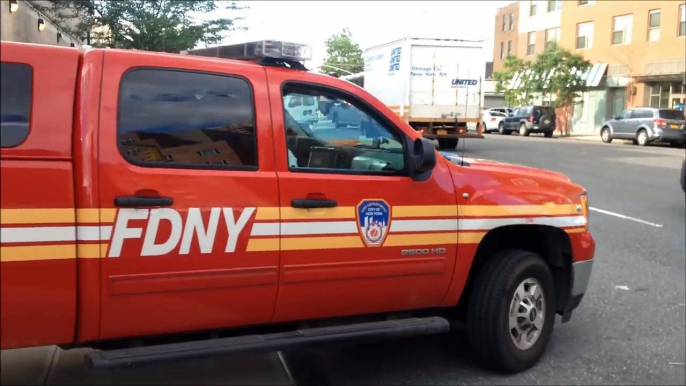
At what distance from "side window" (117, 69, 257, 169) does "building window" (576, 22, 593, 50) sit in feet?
142

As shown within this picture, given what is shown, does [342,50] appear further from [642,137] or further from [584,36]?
[584,36]

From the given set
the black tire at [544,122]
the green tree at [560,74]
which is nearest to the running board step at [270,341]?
the black tire at [544,122]

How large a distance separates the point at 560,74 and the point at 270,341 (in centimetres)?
3778

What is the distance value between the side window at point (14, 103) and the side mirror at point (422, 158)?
81.1 inches

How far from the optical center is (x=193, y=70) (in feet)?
11.6

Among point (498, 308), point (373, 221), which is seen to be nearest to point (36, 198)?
point (373, 221)

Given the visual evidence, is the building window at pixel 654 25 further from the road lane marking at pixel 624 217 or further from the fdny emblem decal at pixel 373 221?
the fdny emblem decal at pixel 373 221

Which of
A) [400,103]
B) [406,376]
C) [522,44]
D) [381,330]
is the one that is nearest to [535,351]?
[406,376]

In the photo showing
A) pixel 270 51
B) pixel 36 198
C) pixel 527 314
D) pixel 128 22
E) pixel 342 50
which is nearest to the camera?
pixel 36 198

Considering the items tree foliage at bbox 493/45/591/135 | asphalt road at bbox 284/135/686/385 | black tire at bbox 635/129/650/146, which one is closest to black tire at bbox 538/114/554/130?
tree foliage at bbox 493/45/591/135

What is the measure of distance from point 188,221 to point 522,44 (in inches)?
2045

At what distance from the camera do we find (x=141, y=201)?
126 inches

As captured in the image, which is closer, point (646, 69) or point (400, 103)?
point (400, 103)

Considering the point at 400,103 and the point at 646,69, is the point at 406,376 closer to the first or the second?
the point at 400,103
